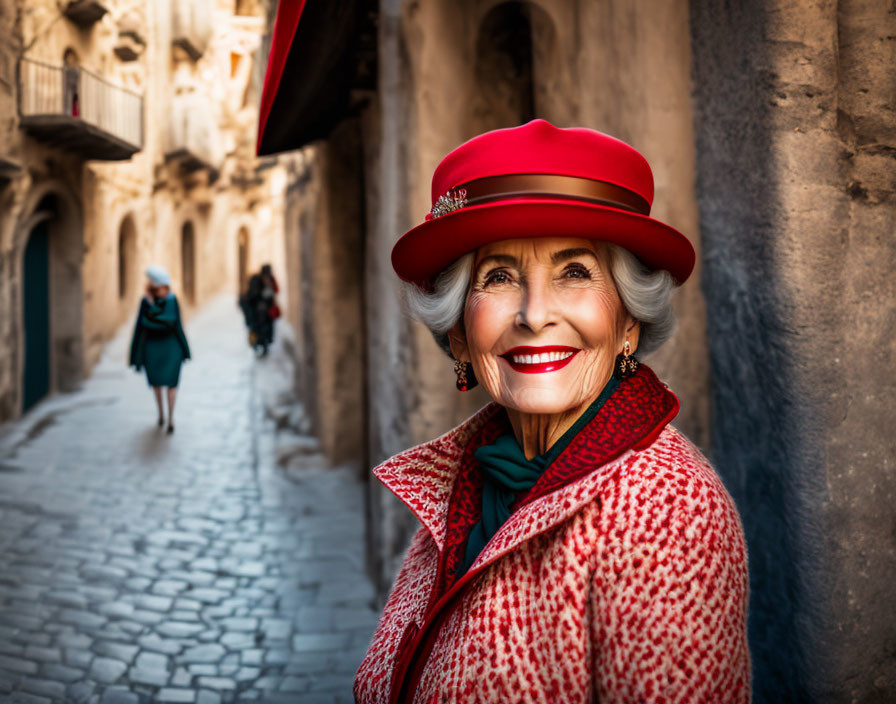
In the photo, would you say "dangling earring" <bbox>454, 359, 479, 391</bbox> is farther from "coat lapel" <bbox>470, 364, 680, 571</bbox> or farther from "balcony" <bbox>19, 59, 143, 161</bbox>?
→ "balcony" <bbox>19, 59, 143, 161</bbox>

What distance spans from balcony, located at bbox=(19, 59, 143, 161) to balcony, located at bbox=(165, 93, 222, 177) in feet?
12.0

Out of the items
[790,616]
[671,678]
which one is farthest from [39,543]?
[671,678]

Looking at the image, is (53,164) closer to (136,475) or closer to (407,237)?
(136,475)

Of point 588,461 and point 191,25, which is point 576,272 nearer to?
point 588,461

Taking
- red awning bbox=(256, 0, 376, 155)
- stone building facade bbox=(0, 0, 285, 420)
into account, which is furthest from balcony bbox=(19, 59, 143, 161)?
red awning bbox=(256, 0, 376, 155)

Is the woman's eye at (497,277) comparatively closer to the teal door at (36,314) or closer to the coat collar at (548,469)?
the coat collar at (548,469)

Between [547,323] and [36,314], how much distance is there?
12811 millimetres

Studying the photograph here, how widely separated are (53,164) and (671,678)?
12780 millimetres

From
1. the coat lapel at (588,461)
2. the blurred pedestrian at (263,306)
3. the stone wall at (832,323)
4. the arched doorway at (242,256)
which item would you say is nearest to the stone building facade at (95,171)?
the blurred pedestrian at (263,306)

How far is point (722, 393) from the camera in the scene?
259cm

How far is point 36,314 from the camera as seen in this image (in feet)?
39.8

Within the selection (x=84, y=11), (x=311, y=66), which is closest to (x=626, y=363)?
(x=311, y=66)

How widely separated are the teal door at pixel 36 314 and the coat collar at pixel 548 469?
38.0ft

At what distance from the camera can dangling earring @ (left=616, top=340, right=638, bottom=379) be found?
1.44 meters
